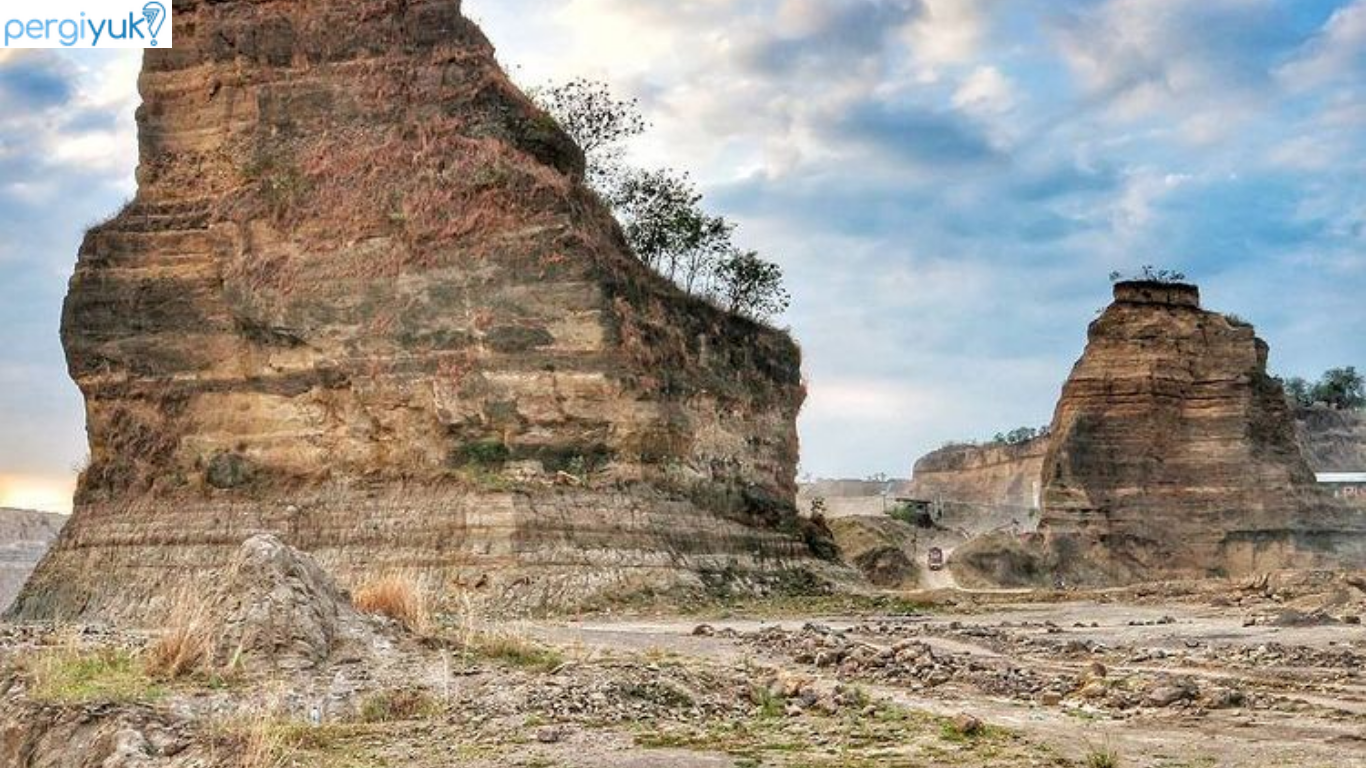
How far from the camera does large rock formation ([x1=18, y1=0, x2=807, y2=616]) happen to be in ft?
106

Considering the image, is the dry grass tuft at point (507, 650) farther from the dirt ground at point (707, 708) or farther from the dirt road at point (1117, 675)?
the dirt road at point (1117, 675)

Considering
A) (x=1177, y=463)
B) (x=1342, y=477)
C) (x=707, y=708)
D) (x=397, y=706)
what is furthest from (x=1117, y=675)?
(x=1342, y=477)

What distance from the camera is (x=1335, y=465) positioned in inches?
3649

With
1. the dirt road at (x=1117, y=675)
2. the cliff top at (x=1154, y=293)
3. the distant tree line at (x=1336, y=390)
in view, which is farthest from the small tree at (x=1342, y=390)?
the dirt road at (x=1117, y=675)

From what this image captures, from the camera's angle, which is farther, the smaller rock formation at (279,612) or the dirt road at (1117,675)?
the smaller rock formation at (279,612)

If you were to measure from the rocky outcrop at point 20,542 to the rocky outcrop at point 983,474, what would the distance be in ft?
173

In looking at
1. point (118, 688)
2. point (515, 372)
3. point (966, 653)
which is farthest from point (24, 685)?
point (515, 372)

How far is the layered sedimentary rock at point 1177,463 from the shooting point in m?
60.8

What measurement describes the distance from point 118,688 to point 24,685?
1.31 m

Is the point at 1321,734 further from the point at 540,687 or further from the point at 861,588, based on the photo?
the point at 861,588

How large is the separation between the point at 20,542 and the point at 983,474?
5719 centimetres

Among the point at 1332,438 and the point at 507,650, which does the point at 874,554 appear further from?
the point at 1332,438

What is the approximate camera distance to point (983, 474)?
104125 mm

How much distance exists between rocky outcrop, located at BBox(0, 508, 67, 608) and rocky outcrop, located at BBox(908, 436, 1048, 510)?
52635 mm
